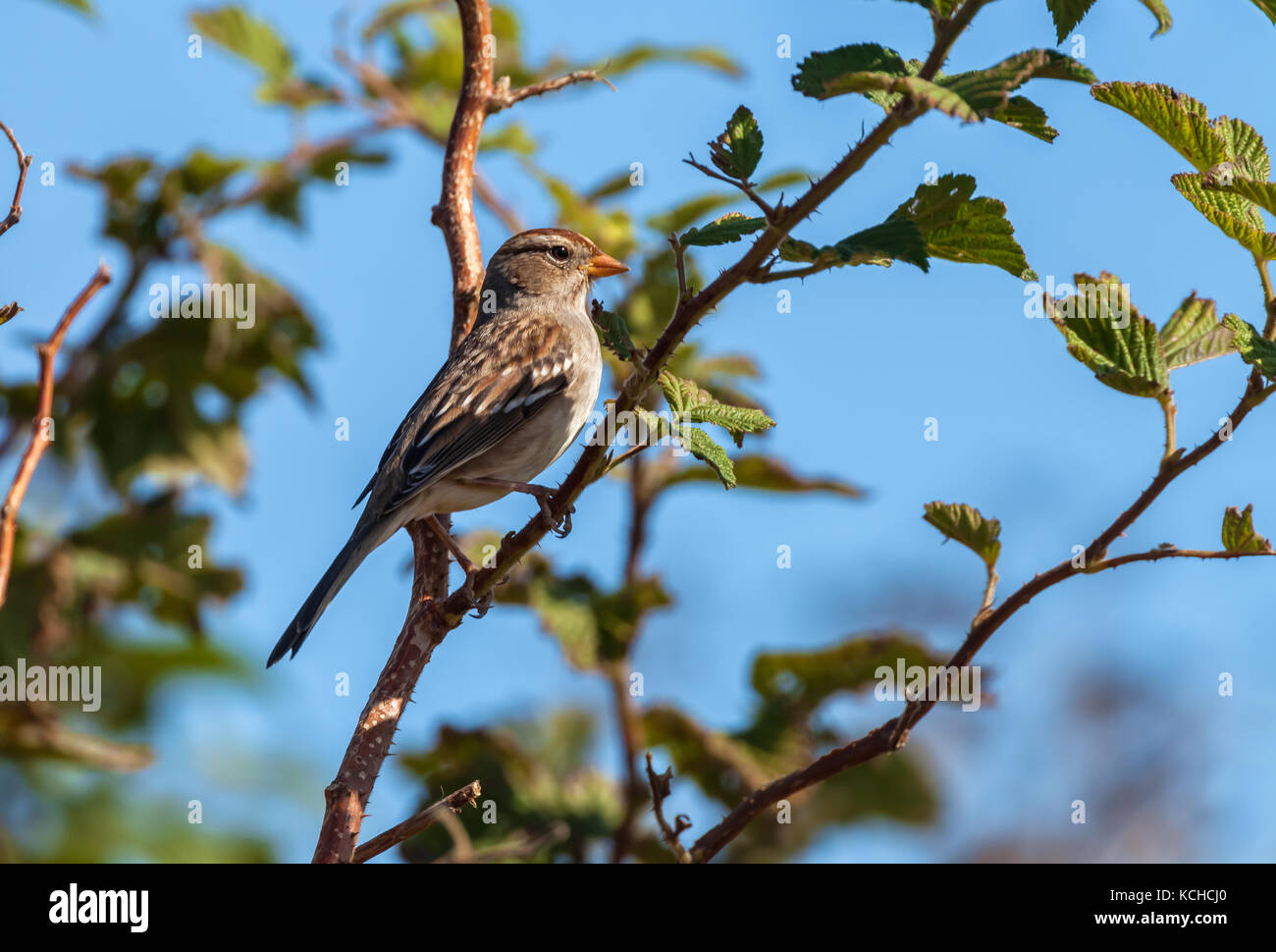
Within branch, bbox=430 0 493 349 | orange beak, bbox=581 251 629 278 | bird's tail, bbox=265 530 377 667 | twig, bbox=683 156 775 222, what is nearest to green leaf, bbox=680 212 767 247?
twig, bbox=683 156 775 222

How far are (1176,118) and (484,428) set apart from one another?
312cm

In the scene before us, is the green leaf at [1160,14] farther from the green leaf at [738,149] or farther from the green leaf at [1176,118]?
the green leaf at [738,149]

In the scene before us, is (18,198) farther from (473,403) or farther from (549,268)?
(549,268)

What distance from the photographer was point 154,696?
5.20 m

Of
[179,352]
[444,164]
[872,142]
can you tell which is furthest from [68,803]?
[872,142]

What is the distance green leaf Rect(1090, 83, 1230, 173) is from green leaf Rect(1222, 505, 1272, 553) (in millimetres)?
685

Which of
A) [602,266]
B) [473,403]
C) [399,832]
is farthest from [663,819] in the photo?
[602,266]

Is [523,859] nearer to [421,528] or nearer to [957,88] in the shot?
[421,528]

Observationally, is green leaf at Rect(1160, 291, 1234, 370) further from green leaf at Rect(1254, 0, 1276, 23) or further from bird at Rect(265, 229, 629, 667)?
bird at Rect(265, 229, 629, 667)

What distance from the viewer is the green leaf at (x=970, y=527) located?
2.84 m

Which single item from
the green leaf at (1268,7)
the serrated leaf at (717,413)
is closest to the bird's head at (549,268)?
the serrated leaf at (717,413)

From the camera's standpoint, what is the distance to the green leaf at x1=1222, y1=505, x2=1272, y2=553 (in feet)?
8.25

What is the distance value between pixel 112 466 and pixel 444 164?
1.66 meters

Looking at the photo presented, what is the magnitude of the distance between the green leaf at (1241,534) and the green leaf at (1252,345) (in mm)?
324
